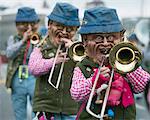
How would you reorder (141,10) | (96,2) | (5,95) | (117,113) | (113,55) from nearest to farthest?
(113,55) < (117,113) < (5,95) < (96,2) < (141,10)

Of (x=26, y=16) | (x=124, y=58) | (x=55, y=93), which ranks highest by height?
(x=124, y=58)

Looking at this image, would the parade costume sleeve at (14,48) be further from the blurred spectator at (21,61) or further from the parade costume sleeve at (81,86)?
the parade costume sleeve at (81,86)

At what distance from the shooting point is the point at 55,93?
15.9ft

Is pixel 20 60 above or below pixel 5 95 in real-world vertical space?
above

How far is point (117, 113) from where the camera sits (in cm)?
369

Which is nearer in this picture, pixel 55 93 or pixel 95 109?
pixel 95 109

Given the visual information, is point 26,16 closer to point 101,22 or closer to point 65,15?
point 65,15

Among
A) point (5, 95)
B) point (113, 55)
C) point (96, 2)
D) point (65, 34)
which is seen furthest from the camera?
point (96, 2)

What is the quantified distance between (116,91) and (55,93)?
1310mm

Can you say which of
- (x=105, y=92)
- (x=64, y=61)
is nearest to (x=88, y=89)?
(x=105, y=92)

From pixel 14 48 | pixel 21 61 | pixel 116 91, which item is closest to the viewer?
pixel 116 91

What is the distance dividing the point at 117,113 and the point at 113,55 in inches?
18.5

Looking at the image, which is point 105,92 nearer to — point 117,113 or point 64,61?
point 117,113

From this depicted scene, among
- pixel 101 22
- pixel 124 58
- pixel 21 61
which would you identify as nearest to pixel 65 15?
pixel 101 22
